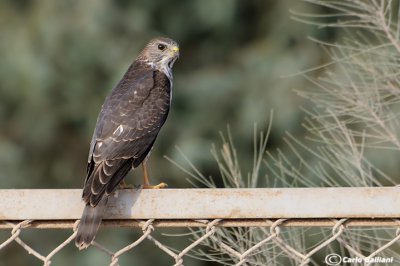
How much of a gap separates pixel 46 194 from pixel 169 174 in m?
7.17

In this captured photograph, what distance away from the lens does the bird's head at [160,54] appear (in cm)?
428

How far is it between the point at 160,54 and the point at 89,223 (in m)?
2.42

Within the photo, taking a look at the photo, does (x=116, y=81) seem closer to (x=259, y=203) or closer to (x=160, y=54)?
(x=160, y=54)

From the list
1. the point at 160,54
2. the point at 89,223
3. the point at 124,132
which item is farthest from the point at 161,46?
the point at 89,223

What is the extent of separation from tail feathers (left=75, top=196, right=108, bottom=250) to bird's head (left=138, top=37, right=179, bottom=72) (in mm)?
2166

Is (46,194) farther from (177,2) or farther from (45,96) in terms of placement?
(177,2)

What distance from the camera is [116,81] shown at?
8.17 meters

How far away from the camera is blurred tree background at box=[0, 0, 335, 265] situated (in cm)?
850

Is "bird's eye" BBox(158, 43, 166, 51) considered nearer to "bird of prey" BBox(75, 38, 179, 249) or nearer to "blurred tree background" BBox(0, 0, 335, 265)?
"bird of prey" BBox(75, 38, 179, 249)

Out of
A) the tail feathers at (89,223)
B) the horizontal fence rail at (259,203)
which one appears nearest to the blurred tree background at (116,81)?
the tail feathers at (89,223)

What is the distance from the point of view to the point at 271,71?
28.9 feet

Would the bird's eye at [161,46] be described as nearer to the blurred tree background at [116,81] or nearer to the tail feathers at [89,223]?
the tail feathers at [89,223]

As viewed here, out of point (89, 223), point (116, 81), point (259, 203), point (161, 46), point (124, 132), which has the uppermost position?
point (259, 203)

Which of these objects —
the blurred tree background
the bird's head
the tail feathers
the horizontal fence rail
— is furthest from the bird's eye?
the blurred tree background
